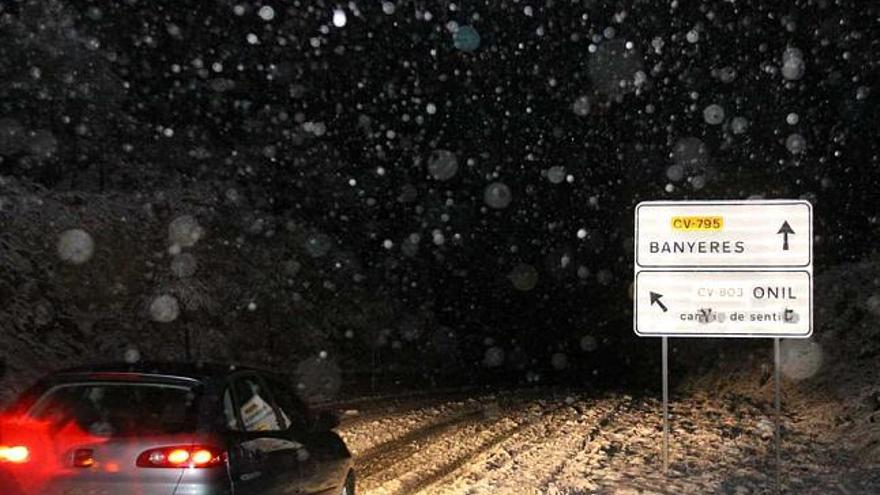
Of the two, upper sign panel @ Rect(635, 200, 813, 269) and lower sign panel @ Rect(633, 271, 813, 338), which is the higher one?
upper sign panel @ Rect(635, 200, 813, 269)

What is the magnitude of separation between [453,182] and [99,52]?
19.9 meters

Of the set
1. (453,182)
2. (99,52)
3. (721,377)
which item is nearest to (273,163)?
(99,52)

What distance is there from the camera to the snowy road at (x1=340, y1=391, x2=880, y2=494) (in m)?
8.87

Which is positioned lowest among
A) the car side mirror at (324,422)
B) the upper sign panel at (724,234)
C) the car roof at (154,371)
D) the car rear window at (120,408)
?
the car side mirror at (324,422)

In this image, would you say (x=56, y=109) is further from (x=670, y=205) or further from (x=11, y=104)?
(x=670, y=205)

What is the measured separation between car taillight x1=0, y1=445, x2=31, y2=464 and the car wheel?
9.07 ft

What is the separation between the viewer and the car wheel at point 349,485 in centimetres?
700

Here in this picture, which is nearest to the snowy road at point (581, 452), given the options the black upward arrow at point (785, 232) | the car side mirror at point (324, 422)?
the car side mirror at point (324, 422)

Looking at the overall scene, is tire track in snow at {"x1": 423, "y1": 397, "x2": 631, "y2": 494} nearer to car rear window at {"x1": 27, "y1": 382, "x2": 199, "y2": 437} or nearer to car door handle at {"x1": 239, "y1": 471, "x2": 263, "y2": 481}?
car door handle at {"x1": 239, "y1": 471, "x2": 263, "y2": 481}

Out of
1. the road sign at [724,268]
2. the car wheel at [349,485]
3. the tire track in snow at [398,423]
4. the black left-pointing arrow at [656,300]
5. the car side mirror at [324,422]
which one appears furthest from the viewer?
the tire track in snow at [398,423]

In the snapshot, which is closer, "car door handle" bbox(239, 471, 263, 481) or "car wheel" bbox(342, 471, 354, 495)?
"car door handle" bbox(239, 471, 263, 481)

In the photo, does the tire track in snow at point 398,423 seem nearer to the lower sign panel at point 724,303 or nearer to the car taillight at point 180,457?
the lower sign panel at point 724,303

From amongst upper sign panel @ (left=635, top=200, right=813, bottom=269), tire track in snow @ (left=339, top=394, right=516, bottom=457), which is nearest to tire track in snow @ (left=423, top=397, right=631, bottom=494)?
tire track in snow @ (left=339, top=394, right=516, bottom=457)

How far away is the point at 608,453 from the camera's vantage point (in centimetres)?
1085
